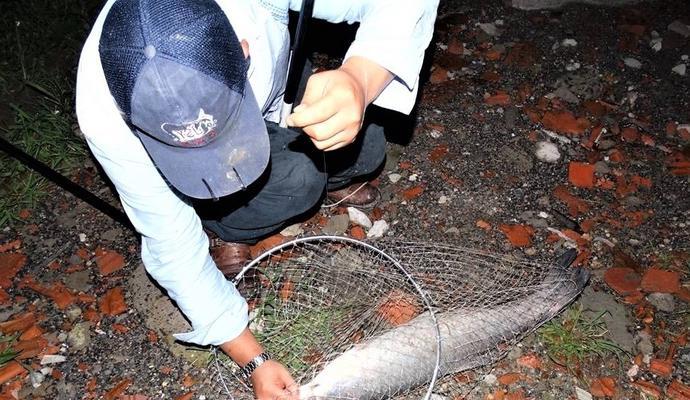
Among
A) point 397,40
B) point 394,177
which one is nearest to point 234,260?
point 394,177

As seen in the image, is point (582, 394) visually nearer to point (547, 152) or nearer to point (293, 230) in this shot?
point (547, 152)

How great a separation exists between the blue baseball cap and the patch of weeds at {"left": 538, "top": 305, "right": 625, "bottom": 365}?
1.31m

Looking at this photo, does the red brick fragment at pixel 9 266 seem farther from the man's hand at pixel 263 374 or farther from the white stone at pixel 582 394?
the white stone at pixel 582 394

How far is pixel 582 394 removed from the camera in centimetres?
200

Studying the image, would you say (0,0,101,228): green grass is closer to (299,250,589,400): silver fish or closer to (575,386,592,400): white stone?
(299,250,589,400): silver fish

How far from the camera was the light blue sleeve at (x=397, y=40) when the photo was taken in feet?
5.08

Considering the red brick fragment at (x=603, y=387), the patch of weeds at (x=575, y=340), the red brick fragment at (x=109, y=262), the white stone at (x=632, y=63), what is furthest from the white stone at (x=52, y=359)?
the white stone at (x=632, y=63)

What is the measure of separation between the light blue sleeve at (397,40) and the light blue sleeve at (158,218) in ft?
1.93

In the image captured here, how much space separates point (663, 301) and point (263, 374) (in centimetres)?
145

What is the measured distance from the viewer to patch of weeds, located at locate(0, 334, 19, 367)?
2107 mm

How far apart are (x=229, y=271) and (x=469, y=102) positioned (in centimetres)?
138

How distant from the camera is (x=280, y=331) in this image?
2104 mm

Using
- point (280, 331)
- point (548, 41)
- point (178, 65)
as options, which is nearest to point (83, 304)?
point (280, 331)

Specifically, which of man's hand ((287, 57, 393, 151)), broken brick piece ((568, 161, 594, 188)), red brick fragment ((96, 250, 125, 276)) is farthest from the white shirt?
broken brick piece ((568, 161, 594, 188))
